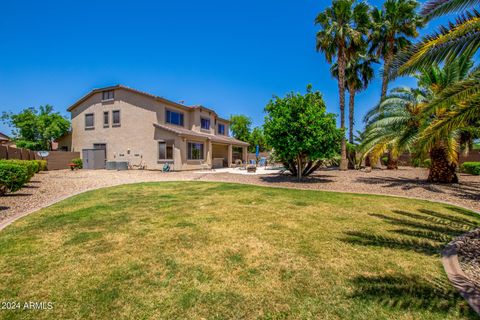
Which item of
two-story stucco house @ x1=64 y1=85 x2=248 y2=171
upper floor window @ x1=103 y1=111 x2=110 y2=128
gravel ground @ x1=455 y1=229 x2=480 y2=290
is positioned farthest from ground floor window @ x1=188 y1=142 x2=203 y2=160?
gravel ground @ x1=455 y1=229 x2=480 y2=290

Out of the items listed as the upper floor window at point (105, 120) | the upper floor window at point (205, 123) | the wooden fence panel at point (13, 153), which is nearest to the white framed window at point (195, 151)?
the upper floor window at point (205, 123)

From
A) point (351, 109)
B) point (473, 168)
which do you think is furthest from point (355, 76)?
point (473, 168)

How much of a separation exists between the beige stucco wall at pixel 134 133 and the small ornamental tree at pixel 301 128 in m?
12.3

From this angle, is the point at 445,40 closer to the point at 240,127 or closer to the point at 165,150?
the point at 165,150

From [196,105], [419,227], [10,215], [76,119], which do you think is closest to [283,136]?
[419,227]

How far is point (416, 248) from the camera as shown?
456 centimetres

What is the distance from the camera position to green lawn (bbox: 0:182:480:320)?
2850 millimetres

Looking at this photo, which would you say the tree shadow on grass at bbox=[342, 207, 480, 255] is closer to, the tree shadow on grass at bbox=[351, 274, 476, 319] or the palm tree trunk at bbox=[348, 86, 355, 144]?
the tree shadow on grass at bbox=[351, 274, 476, 319]

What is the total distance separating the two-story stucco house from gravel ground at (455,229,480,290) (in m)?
20.8

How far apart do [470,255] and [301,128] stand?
9.37 m

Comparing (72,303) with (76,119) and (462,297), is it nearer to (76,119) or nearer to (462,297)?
(462,297)

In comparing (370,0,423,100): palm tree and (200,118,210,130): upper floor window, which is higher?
(370,0,423,100): palm tree

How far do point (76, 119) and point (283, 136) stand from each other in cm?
2719

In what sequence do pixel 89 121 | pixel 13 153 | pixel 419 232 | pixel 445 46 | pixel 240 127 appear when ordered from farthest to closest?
pixel 240 127 → pixel 89 121 → pixel 13 153 → pixel 445 46 → pixel 419 232
